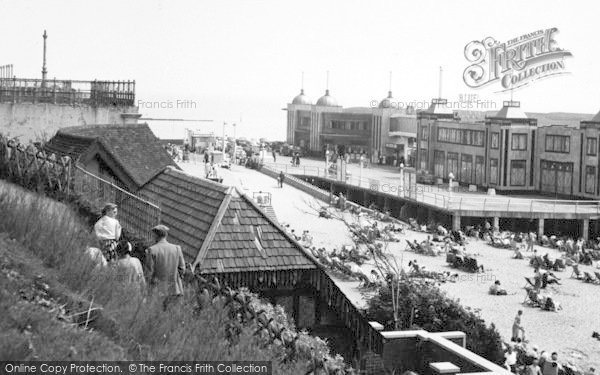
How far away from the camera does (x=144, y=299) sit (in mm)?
7848

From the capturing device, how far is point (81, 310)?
7.06 meters

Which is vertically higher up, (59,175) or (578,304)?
(59,175)

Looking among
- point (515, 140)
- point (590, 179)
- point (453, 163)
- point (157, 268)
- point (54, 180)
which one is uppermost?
point (515, 140)

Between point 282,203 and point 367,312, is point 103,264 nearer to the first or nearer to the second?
point 367,312

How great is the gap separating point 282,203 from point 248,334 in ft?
148

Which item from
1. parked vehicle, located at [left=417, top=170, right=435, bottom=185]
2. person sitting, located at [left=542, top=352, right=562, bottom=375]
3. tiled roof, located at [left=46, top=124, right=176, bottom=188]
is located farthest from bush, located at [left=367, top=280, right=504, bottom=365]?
parked vehicle, located at [left=417, top=170, right=435, bottom=185]

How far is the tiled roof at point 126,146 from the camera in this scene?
21.0m

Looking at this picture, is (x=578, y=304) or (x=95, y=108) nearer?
(x=578, y=304)

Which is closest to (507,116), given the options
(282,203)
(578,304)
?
(282,203)

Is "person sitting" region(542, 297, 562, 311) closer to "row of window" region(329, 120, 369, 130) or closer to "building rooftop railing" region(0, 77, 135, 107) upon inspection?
"building rooftop railing" region(0, 77, 135, 107)

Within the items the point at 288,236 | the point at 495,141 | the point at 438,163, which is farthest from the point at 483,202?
the point at 288,236

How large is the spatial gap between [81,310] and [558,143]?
5645cm

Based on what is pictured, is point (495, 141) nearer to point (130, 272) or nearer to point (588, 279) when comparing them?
point (588, 279)

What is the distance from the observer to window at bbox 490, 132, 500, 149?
2470 inches
